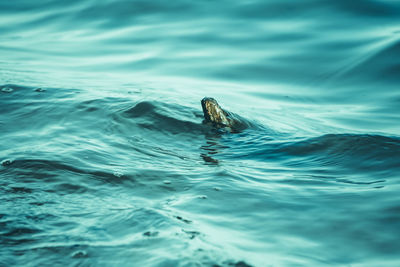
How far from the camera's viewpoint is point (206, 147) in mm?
4746

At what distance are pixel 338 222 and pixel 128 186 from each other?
144cm

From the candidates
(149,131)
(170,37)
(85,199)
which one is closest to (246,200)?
(85,199)

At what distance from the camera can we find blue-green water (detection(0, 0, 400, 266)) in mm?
2779

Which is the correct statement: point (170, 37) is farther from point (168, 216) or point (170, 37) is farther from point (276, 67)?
point (168, 216)

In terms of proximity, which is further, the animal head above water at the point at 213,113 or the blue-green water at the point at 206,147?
the animal head above water at the point at 213,113

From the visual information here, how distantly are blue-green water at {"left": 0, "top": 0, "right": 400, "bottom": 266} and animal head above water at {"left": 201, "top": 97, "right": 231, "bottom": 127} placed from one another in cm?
12

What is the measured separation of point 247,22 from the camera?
36.4ft

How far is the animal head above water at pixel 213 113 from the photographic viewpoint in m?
5.31

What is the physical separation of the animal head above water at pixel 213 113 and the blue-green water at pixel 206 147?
0.40ft

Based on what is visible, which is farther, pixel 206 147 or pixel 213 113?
pixel 213 113

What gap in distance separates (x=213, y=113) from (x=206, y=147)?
67 centimetres

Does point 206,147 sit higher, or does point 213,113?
point 213,113

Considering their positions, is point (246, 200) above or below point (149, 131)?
below

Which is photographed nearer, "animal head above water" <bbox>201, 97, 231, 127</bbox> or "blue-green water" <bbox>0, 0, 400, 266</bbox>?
"blue-green water" <bbox>0, 0, 400, 266</bbox>
